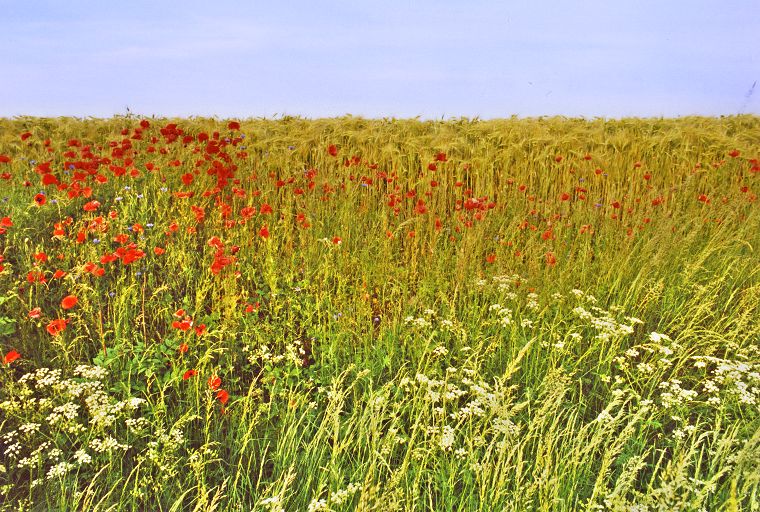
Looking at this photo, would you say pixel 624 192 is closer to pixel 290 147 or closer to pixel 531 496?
pixel 290 147

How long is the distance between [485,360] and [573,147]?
4.72 metres

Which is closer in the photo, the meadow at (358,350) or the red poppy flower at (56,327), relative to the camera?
the meadow at (358,350)

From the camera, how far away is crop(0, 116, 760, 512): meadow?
6.82ft

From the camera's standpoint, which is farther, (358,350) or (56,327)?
(358,350)

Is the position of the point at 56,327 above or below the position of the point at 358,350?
above

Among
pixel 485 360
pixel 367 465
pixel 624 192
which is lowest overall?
pixel 367 465

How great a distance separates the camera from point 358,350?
2.93 m

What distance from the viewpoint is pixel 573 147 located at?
6.76 meters

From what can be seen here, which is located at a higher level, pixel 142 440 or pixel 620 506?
pixel 620 506

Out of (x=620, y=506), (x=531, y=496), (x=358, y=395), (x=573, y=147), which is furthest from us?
(x=573, y=147)

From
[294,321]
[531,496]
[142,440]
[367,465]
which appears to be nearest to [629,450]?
[531,496]

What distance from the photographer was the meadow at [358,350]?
6.82 ft

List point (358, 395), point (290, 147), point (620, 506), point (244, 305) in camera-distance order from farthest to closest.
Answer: point (290, 147) → point (244, 305) → point (358, 395) → point (620, 506)

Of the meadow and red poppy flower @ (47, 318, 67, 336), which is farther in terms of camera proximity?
red poppy flower @ (47, 318, 67, 336)
